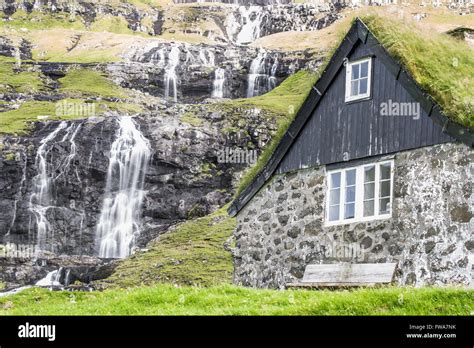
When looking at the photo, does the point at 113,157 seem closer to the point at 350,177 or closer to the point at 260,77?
the point at 260,77

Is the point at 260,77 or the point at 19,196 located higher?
the point at 260,77

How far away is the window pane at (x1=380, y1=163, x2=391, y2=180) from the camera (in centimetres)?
2464

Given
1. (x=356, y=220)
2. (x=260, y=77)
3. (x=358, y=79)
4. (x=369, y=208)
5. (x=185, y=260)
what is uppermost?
(x=260, y=77)

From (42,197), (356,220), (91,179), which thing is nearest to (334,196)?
(356,220)

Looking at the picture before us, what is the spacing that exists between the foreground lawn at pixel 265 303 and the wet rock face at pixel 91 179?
63.8 metres

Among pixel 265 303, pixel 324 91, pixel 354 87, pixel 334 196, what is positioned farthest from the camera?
pixel 324 91

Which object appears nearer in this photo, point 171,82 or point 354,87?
point 354,87

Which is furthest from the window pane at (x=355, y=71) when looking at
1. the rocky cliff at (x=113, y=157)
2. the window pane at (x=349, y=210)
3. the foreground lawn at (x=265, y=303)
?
the rocky cliff at (x=113, y=157)

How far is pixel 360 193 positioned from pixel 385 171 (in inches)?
37.9

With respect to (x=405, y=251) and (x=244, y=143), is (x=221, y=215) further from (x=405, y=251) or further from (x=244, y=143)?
(x=405, y=251)

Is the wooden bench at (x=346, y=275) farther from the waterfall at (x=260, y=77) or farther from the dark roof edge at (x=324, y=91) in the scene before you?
the waterfall at (x=260, y=77)

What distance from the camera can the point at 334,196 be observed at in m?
25.8

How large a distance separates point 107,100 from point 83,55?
164ft

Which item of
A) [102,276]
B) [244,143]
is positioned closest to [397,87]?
[102,276]
